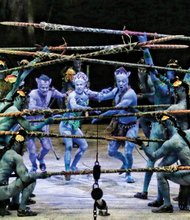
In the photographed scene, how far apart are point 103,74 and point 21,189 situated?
11488 millimetres

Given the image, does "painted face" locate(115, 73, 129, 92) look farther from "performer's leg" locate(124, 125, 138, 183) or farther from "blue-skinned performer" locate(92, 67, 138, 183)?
"performer's leg" locate(124, 125, 138, 183)

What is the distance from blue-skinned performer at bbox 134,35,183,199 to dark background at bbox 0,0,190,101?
26.3ft

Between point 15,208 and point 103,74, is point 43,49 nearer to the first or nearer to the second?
point 15,208

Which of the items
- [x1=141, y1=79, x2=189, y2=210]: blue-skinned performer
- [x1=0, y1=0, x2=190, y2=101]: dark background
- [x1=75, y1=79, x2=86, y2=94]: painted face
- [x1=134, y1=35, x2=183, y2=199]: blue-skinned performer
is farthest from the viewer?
[x1=0, y1=0, x2=190, y2=101]: dark background

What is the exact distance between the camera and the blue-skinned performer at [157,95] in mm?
7809

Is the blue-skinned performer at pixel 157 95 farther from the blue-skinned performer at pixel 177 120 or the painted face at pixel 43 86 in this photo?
the painted face at pixel 43 86

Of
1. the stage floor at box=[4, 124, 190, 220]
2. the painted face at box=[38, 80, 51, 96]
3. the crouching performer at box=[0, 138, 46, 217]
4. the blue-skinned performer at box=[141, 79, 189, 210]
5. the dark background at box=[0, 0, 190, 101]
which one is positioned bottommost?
the stage floor at box=[4, 124, 190, 220]

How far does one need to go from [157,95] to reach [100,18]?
28.7 feet

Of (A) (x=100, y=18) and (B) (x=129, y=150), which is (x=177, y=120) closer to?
(B) (x=129, y=150)

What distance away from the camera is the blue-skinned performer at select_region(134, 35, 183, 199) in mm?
7809

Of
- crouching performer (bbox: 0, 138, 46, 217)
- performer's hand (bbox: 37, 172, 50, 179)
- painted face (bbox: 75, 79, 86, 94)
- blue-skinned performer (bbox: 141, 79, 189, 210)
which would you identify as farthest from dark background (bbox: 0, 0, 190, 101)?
performer's hand (bbox: 37, 172, 50, 179)

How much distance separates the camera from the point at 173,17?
16406mm

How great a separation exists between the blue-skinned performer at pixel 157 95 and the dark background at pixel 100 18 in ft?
26.3

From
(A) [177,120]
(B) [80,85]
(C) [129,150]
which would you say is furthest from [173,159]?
(B) [80,85]
